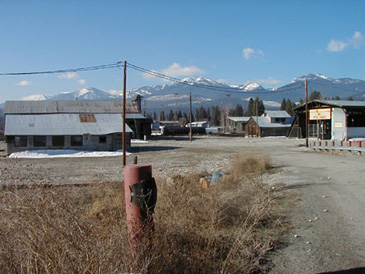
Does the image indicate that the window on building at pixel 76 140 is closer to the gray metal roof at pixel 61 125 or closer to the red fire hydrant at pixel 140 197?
the gray metal roof at pixel 61 125

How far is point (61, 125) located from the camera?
40188mm

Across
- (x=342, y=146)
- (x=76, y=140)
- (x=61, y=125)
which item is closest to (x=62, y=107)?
(x=61, y=125)

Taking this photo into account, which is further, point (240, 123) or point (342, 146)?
point (240, 123)

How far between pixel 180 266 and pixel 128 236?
81 centimetres

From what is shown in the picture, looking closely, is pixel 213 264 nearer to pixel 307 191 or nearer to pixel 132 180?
pixel 132 180

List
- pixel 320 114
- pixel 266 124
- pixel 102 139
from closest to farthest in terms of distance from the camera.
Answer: pixel 102 139
pixel 320 114
pixel 266 124

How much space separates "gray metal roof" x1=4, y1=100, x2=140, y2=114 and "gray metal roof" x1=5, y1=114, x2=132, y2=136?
46.4 feet

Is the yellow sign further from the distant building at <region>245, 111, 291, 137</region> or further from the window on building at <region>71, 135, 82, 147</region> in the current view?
the distant building at <region>245, 111, 291, 137</region>

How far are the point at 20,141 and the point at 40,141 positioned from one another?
1935mm

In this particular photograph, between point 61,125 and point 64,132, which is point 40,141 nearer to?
point 64,132

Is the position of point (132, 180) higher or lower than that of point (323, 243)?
higher

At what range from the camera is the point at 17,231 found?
12.7 ft

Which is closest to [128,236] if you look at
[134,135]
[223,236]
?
[223,236]

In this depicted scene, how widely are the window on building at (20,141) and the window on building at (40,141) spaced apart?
934 mm
